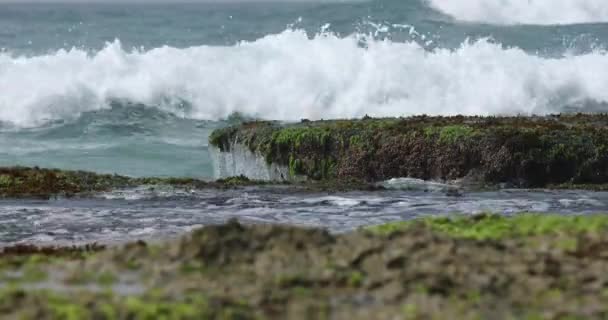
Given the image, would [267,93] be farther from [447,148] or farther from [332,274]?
[332,274]

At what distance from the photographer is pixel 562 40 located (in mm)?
41938

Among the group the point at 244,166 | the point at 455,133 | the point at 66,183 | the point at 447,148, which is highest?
the point at 455,133

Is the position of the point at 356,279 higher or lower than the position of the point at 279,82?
lower

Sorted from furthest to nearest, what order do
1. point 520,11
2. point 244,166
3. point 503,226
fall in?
1. point 520,11
2. point 244,166
3. point 503,226

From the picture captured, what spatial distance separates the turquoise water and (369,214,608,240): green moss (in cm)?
1550

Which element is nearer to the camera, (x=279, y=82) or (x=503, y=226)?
(x=503, y=226)

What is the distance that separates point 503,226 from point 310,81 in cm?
2449

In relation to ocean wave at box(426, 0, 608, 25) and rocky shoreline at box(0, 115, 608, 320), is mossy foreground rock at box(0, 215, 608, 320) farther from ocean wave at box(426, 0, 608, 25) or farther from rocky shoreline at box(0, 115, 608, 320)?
ocean wave at box(426, 0, 608, 25)

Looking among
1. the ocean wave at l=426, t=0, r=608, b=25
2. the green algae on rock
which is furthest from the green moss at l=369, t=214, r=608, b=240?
the ocean wave at l=426, t=0, r=608, b=25

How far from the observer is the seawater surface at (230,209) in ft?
43.1

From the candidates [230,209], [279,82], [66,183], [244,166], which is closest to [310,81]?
[279,82]

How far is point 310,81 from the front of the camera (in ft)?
113

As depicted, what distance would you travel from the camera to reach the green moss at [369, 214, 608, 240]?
387 inches

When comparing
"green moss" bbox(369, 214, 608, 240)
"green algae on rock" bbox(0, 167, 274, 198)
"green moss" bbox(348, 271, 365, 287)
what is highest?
"green algae on rock" bbox(0, 167, 274, 198)
